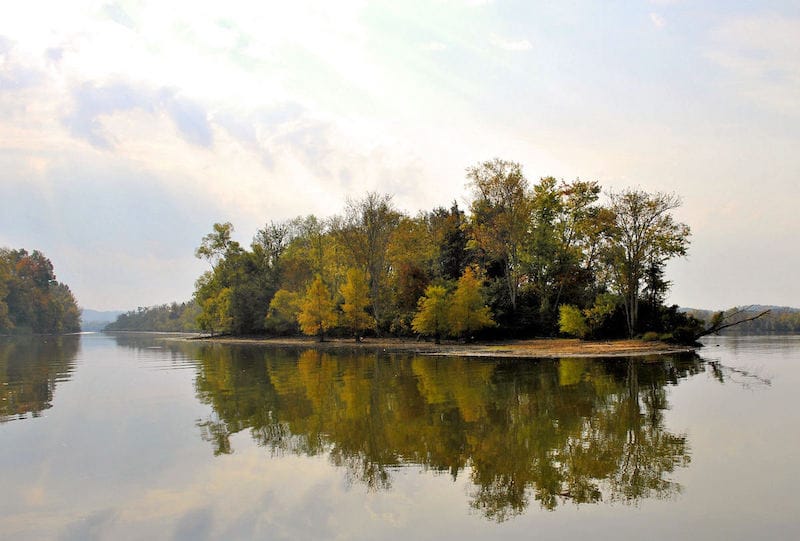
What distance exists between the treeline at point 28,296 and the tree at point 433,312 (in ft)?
337

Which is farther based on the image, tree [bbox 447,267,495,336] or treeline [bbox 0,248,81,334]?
treeline [bbox 0,248,81,334]

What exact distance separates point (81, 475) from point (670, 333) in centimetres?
4360

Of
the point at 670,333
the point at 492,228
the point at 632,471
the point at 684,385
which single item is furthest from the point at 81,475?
the point at 492,228

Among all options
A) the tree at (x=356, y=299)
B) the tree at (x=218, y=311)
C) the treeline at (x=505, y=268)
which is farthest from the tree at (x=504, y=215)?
the tree at (x=218, y=311)

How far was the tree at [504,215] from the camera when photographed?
178 feet

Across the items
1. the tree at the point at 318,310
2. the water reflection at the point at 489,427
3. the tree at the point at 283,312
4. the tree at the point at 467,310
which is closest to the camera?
the water reflection at the point at 489,427

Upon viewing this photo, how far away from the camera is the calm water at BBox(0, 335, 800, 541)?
8.32m

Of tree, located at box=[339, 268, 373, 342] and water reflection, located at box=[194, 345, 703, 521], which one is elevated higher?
tree, located at box=[339, 268, 373, 342]

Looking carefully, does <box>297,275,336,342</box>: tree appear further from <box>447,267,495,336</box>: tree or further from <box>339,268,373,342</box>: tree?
<box>447,267,495,336</box>: tree

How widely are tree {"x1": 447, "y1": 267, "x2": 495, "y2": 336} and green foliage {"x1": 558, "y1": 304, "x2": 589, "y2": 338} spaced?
6.51 m

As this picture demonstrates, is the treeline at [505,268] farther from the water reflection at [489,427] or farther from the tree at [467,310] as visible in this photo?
the water reflection at [489,427]

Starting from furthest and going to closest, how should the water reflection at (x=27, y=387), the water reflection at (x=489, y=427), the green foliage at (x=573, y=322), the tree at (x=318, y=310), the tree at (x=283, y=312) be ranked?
the tree at (x=283, y=312), the tree at (x=318, y=310), the green foliage at (x=573, y=322), the water reflection at (x=27, y=387), the water reflection at (x=489, y=427)

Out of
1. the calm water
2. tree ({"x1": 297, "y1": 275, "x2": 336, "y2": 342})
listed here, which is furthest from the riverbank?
the calm water

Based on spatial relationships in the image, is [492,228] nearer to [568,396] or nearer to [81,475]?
[568,396]
